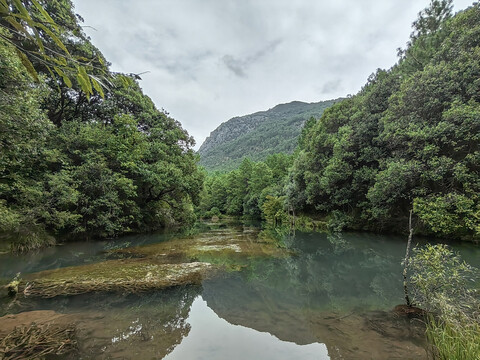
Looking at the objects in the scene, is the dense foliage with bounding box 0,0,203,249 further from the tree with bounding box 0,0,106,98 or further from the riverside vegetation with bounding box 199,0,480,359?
the riverside vegetation with bounding box 199,0,480,359

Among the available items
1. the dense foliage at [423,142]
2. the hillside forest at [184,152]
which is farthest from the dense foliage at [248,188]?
the hillside forest at [184,152]

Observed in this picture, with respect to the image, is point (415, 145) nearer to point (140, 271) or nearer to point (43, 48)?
point (140, 271)

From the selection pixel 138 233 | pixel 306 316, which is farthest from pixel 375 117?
pixel 138 233

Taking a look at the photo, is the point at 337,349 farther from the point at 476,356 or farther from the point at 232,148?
the point at 232,148

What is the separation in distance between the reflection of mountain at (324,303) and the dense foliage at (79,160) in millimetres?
7750

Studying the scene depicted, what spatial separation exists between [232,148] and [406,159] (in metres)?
132

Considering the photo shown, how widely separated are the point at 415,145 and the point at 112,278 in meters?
17.2

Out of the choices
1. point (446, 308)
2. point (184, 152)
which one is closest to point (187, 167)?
point (184, 152)

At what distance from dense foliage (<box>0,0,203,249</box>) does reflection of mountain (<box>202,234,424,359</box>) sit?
7.75 metres

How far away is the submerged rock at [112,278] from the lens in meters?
7.02

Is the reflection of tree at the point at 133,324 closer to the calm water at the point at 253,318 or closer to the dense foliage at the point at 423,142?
the calm water at the point at 253,318

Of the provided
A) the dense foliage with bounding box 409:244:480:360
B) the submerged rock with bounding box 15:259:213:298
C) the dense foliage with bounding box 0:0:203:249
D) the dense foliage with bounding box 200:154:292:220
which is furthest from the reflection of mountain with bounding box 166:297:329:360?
the dense foliage with bounding box 200:154:292:220

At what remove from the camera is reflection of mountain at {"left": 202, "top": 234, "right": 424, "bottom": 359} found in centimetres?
461

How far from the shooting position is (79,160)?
16750 millimetres
